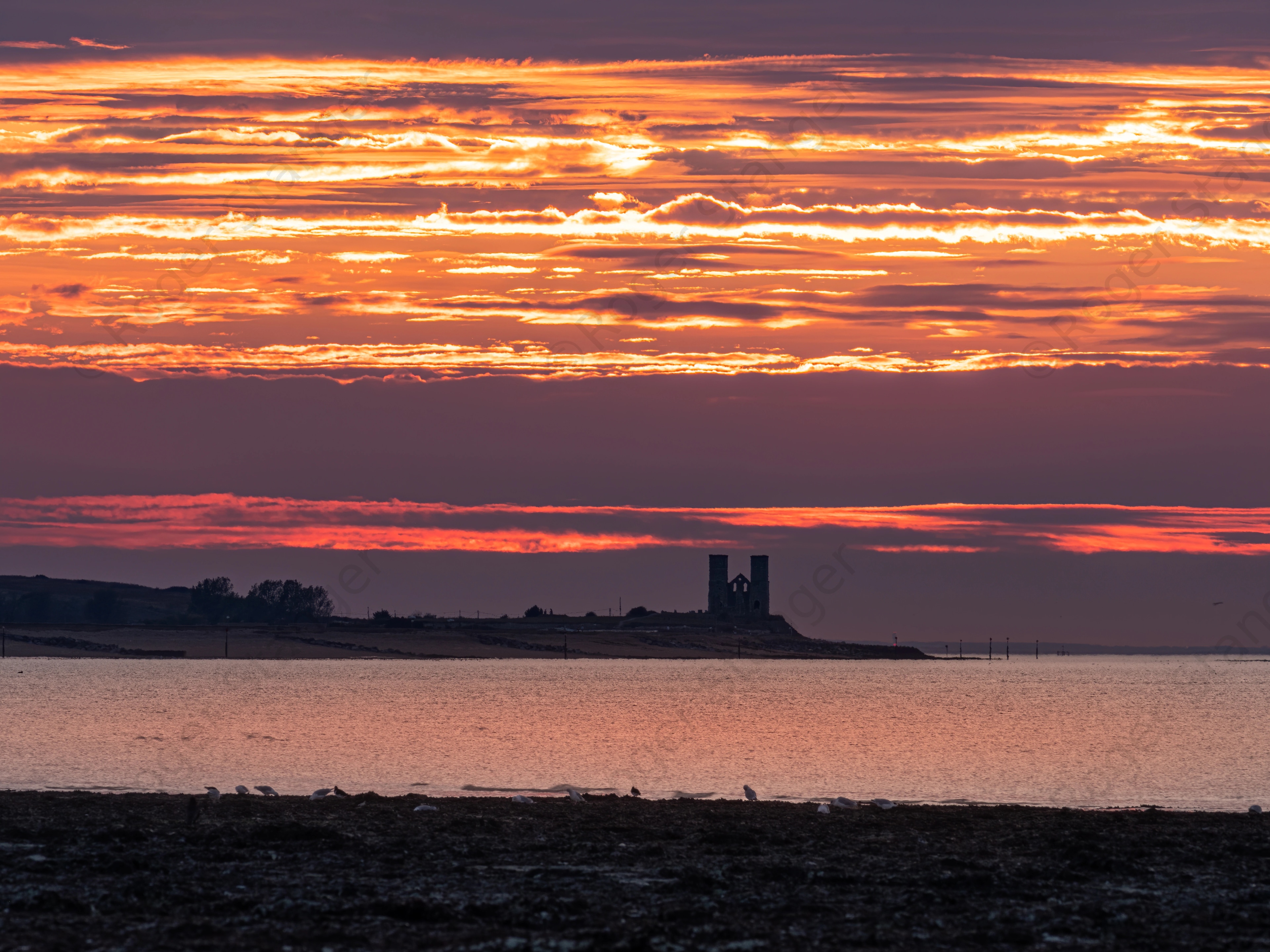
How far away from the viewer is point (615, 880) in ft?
97.3

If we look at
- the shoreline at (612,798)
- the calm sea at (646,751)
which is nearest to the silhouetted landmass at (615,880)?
the shoreline at (612,798)

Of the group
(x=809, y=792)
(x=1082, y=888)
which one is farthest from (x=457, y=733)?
(x=1082, y=888)

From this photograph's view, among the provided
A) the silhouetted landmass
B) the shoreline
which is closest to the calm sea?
the shoreline

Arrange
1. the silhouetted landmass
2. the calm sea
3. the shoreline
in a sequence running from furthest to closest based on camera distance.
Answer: the calm sea
the shoreline
the silhouetted landmass

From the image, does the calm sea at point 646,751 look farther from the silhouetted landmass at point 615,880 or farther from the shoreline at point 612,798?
the silhouetted landmass at point 615,880

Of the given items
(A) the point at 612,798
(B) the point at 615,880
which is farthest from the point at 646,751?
(B) the point at 615,880

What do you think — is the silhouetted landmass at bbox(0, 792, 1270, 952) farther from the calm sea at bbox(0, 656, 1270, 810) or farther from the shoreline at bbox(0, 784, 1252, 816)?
the calm sea at bbox(0, 656, 1270, 810)

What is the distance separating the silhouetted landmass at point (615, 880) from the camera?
2369 centimetres

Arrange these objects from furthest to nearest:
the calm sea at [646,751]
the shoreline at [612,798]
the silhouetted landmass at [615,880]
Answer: the calm sea at [646,751] → the shoreline at [612,798] → the silhouetted landmass at [615,880]

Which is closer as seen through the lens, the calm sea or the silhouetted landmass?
the silhouetted landmass

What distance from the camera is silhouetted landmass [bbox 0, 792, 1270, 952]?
77.7ft

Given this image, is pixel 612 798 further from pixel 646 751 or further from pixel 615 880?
pixel 646 751

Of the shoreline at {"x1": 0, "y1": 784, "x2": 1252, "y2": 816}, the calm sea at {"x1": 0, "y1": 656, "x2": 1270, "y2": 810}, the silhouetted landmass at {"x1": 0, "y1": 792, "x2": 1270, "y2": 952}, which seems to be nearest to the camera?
the silhouetted landmass at {"x1": 0, "y1": 792, "x2": 1270, "y2": 952}

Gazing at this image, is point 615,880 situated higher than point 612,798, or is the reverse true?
point 615,880
